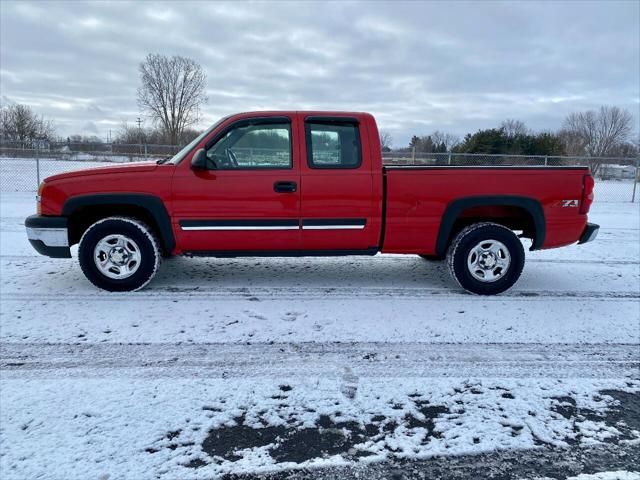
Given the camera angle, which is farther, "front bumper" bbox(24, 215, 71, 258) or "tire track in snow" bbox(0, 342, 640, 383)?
"front bumper" bbox(24, 215, 71, 258)

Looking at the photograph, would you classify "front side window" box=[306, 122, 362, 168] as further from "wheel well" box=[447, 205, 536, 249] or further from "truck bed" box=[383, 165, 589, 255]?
"wheel well" box=[447, 205, 536, 249]

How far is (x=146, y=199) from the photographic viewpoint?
449 cm

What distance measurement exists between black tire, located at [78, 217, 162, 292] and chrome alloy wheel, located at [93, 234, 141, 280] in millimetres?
21

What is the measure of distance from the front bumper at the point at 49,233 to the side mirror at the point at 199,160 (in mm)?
1477

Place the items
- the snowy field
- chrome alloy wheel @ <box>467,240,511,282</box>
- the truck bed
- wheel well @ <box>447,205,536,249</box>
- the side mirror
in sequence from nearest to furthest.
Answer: the snowy field → the side mirror → the truck bed → chrome alloy wheel @ <box>467,240,511,282</box> → wheel well @ <box>447,205,536,249</box>

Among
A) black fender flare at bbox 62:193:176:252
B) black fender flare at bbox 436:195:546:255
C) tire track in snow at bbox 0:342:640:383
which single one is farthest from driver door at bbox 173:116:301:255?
black fender flare at bbox 436:195:546:255

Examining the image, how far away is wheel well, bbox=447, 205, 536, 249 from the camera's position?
486cm

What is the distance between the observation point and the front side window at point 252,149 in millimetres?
4555

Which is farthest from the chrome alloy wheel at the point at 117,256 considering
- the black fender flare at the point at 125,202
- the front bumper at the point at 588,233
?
the front bumper at the point at 588,233

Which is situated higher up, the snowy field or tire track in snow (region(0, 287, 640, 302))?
tire track in snow (region(0, 287, 640, 302))

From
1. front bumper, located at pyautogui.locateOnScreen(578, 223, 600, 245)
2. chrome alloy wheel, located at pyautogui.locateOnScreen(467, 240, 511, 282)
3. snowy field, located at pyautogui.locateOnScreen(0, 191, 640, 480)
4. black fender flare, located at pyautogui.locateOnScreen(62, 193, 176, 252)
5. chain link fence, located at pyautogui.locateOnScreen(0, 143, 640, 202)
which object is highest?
chain link fence, located at pyautogui.locateOnScreen(0, 143, 640, 202)

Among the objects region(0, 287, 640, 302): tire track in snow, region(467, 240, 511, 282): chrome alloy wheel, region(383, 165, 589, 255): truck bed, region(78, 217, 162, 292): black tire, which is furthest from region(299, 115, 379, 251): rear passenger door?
region(78, 217, 162, 292): black tire

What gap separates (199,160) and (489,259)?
3.25m

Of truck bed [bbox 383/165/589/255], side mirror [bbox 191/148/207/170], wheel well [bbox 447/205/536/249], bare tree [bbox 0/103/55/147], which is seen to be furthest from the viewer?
bare tree [bbox 0/103/55/147]
